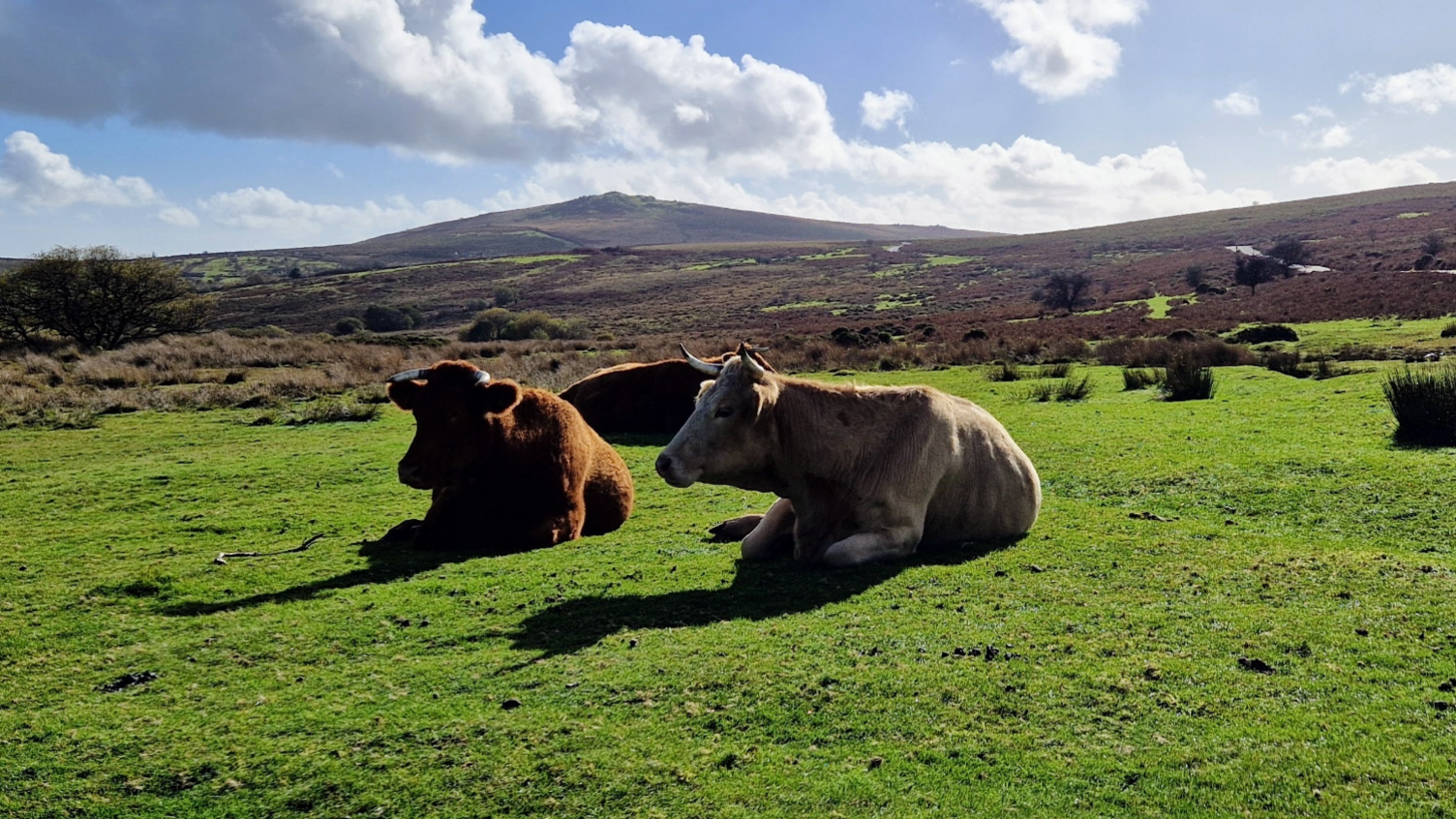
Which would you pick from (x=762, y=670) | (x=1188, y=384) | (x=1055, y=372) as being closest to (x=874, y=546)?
(x=762, y=670)

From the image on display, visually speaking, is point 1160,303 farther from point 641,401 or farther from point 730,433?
point 730,433

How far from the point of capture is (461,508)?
8852 millimetres

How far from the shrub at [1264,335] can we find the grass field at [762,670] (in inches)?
966

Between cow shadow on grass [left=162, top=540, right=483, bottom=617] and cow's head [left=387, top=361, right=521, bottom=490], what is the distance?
71 centimetres

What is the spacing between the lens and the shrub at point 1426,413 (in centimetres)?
1121

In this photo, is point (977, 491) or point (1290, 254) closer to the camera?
point (977, 491)

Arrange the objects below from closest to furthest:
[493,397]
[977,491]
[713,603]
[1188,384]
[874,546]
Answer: [713,603]
[874,546]
[977,491]
[493,397]
[1188,384]

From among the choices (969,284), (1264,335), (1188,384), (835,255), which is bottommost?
(1264,335)

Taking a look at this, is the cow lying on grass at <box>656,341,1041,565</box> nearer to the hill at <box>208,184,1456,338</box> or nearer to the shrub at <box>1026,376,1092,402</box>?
the shrub at <box>1026,376,1092,402</box>

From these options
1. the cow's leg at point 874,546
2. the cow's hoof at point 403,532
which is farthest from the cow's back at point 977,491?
the cow's hoof at point 403,532

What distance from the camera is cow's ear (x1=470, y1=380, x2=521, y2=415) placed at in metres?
8.77

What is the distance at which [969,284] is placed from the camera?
105500 mm

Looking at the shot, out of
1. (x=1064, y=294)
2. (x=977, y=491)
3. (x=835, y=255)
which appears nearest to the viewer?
(x=977, y=491)

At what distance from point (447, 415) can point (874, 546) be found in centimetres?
431
